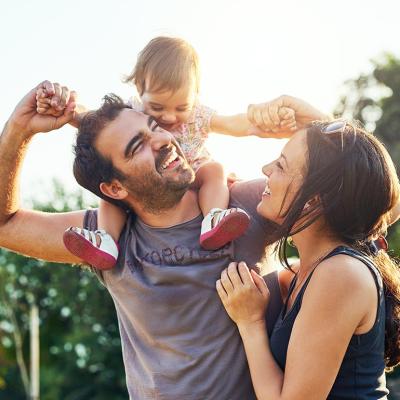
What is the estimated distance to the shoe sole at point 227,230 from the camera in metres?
3.33

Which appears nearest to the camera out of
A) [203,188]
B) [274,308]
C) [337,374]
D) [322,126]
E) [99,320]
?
[337,374]

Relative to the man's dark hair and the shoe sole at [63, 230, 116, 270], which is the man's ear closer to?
the man's dark hair

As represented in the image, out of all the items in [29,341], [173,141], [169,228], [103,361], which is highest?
[173,141]

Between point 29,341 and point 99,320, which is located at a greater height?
point 99,320

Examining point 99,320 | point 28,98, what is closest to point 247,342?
point 28,98

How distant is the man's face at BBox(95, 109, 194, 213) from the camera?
3.50 m

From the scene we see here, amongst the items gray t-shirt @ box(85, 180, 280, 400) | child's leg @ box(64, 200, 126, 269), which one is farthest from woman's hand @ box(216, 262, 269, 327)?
child's leg @ box(64, 200, 126, 269)

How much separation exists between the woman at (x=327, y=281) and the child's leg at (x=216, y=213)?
12 centimetres

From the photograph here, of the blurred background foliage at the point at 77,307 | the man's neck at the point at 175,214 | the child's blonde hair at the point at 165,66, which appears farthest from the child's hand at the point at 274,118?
the blurred background foliage at the point at 77,307

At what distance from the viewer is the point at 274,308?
3.43 m

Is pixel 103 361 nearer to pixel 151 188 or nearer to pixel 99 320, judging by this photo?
pixel 99 320

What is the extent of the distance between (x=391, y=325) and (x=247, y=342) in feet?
1.84

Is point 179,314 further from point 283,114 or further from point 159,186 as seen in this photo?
point 283,114

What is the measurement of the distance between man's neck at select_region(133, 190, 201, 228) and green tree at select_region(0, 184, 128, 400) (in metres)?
20.8
